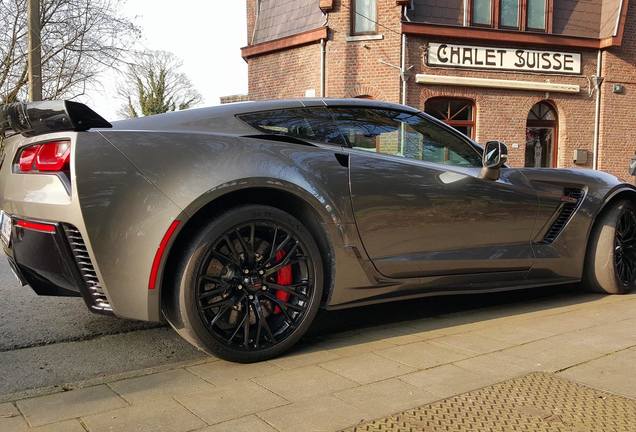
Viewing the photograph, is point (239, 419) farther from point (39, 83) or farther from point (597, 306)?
point (39, 83)

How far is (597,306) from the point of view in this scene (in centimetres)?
466

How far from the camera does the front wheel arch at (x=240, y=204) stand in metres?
3.04


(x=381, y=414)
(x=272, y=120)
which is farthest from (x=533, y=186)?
(x=381, y=414)

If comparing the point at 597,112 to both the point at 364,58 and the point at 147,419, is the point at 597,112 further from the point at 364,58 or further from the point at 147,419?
the point at 147,419

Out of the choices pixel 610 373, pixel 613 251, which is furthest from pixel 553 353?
pixel 613 251

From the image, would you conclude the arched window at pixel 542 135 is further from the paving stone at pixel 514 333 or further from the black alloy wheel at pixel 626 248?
the paving stone at pixel 514 333

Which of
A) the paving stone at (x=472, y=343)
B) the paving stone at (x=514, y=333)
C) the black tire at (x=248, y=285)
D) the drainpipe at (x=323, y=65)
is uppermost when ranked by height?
the drainpipe at (x=323, y=65)

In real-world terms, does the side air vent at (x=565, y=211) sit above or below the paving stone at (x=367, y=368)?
above

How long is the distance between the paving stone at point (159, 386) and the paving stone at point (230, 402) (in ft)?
0.27

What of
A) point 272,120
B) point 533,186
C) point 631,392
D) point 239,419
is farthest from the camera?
point 533,186

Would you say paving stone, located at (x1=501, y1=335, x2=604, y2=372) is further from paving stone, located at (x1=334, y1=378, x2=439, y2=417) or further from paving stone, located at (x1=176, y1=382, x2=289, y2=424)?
paving stone, located at (x1=176, y1=382, x2=289, y2=424)

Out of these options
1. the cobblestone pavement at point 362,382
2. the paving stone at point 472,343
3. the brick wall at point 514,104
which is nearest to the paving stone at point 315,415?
the cobblestone pavement at point 362,382

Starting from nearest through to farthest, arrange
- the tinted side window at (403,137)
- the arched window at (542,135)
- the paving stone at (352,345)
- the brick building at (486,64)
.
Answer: the paving stone at (352,345), the tinted side window at (403,137), the brick building at (486,64), the arched window at (542,135)

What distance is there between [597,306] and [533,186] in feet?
3.87
